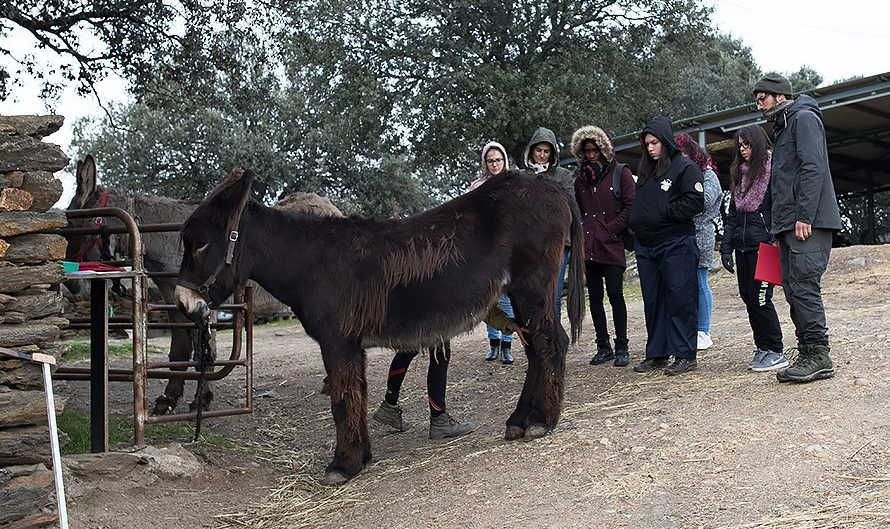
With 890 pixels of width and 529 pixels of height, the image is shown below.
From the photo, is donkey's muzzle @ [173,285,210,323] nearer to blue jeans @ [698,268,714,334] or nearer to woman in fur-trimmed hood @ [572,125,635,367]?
woman in fur-trimmed hood @ [572,125,635,367]

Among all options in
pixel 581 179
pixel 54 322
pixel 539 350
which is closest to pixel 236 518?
pixel 54 322

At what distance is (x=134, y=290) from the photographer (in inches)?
209

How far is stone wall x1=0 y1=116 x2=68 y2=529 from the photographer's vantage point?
4398 millimetres

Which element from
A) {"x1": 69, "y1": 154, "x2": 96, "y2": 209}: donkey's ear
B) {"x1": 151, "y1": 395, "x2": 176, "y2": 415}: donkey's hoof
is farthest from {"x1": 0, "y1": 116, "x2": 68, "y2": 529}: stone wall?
{"x1": 69, "y1": 154, "x2": 96, "y2": 209}: donkey's ear

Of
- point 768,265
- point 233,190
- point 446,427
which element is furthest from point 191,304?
point 768,265

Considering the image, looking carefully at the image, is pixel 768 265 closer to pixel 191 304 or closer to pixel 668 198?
pixel 668 198

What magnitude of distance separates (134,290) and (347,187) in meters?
22.5

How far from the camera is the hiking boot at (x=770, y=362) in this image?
5.99 metres

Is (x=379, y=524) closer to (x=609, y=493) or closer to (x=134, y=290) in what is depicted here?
(x=609, y=493)

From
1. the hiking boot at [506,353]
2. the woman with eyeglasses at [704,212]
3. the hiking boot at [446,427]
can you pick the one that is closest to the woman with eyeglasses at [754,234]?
the woman with eyeglasses at [704,212]

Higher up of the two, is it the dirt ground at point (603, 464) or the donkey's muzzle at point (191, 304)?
the donkey's muzzle at point (191, 304)

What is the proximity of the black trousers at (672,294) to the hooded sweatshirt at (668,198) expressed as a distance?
0.10m

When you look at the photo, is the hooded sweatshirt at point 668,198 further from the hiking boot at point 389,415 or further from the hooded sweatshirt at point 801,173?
the hiking boot at point 389,415

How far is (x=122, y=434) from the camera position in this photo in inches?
247
